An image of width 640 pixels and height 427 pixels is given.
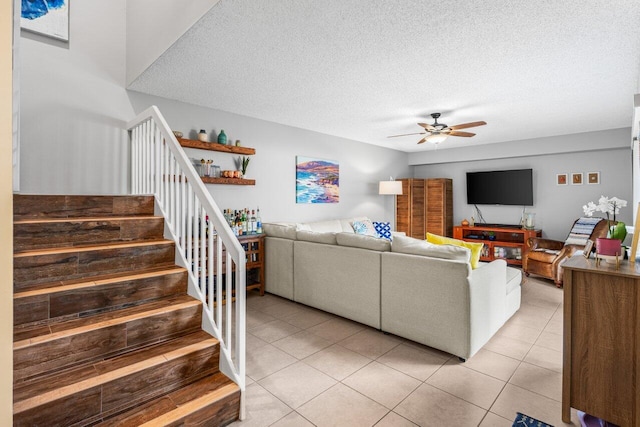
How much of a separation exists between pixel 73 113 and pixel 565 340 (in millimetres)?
4381

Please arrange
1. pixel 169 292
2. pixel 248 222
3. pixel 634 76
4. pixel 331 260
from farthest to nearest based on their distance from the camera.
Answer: pixel 248 222 < pixel 331 260 < pixel 634 76 < pixel 169 292

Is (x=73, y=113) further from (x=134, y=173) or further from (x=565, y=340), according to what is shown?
(x=565, y=340)

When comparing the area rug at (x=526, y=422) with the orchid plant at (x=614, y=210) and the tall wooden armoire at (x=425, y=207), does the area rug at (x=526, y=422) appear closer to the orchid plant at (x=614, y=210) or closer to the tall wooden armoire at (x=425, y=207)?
the orchid plant at (x=614, y=210)

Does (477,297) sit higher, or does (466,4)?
(466,4)

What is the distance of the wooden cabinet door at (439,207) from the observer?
264 inches

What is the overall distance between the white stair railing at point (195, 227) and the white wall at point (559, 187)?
581 cm

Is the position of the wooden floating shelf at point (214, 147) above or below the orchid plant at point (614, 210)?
above

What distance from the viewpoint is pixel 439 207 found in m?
6.75

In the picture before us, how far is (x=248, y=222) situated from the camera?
13.7 feet

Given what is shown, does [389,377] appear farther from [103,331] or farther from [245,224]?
[245,224]

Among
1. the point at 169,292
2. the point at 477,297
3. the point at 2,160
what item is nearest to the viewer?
the point at 2,160

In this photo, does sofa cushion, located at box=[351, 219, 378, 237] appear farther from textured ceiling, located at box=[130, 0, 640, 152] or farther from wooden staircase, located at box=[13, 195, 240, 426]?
wooden staircase, located at box=[13, 195, 240, 426]

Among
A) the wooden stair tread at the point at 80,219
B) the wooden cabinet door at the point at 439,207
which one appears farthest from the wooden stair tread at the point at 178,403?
the wooden cabinet door at the point at 439,207

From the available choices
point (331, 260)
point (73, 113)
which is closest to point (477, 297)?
point (331, 260)
